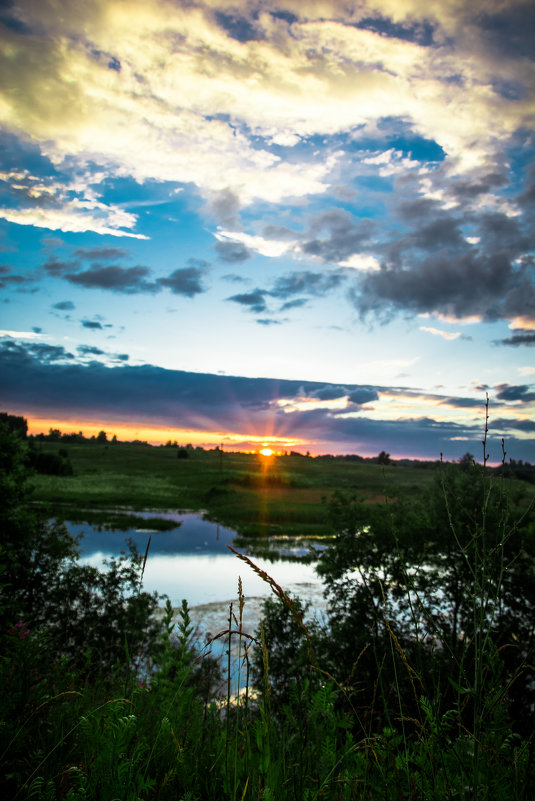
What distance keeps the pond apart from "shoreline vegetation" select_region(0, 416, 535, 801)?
272 centimetres

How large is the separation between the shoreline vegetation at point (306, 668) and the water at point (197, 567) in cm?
471

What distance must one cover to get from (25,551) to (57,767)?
35.7ft

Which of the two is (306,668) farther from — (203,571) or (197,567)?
(197,567)

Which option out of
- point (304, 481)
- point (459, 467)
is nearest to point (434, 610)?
point (459, 467)

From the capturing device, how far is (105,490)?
62.7 metres

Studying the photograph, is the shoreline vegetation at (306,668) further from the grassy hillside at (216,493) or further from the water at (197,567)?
the grassy hillside at (216,493)

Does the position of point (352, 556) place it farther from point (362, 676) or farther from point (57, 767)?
point (57, 767)

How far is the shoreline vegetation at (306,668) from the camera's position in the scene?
2016 mm

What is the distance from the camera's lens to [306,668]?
10.3ft

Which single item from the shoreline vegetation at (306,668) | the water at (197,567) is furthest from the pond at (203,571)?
the shoreline vegetation at (306,668)

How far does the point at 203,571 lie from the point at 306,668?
25340mm

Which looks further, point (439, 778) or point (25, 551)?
point (25, 551)

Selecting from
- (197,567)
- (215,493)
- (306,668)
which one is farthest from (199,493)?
(306,668)

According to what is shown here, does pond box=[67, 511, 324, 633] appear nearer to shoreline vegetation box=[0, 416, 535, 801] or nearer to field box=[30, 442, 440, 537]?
shoreline vegetation box=[0, 416, 535, 801]
